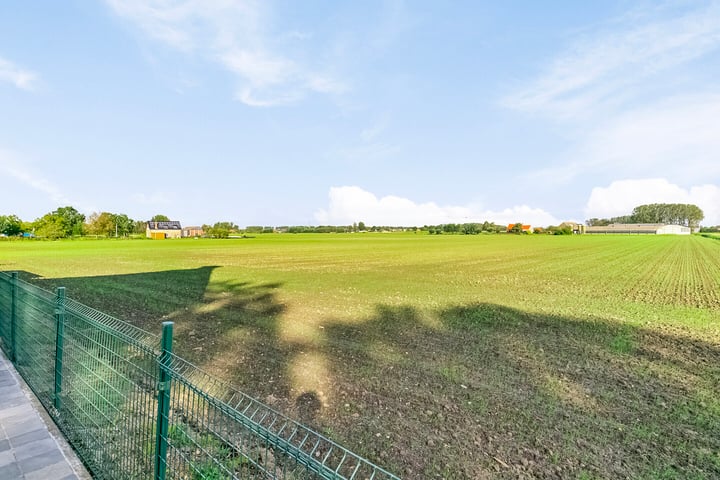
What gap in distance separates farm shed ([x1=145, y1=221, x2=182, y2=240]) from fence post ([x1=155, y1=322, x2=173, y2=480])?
12971cm

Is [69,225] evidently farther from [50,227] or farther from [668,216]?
[668,216]

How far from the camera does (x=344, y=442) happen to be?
13.1 ft

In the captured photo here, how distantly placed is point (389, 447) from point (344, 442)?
0.48 meters

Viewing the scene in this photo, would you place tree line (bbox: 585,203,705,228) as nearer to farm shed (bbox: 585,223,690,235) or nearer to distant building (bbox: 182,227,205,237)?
farm shed (bbox: 585,223,690,235)

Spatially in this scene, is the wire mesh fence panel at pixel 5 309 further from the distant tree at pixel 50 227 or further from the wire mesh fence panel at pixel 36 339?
the distant tree at pixel 50 227

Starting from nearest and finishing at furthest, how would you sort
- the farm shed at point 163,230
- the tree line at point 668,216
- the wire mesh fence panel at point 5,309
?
the wire mesh fence panel at point 5,309
the farm shed at point 163,230
the tree line at point 668,216

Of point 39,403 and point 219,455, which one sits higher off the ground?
point 39,403

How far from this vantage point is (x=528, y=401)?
16.6ft

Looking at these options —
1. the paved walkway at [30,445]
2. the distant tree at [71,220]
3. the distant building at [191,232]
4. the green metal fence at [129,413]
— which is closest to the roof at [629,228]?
the distant building at [191,232]

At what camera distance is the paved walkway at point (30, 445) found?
10.0ft

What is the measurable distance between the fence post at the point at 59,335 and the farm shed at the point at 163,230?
127m

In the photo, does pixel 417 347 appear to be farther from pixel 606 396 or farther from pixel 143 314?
pixel 143 314

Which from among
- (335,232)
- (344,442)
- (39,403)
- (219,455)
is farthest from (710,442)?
(335,232)


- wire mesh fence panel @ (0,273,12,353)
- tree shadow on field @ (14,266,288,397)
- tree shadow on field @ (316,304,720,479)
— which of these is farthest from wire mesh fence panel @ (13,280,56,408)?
tree shadow on field @ (316,304,720,479)
